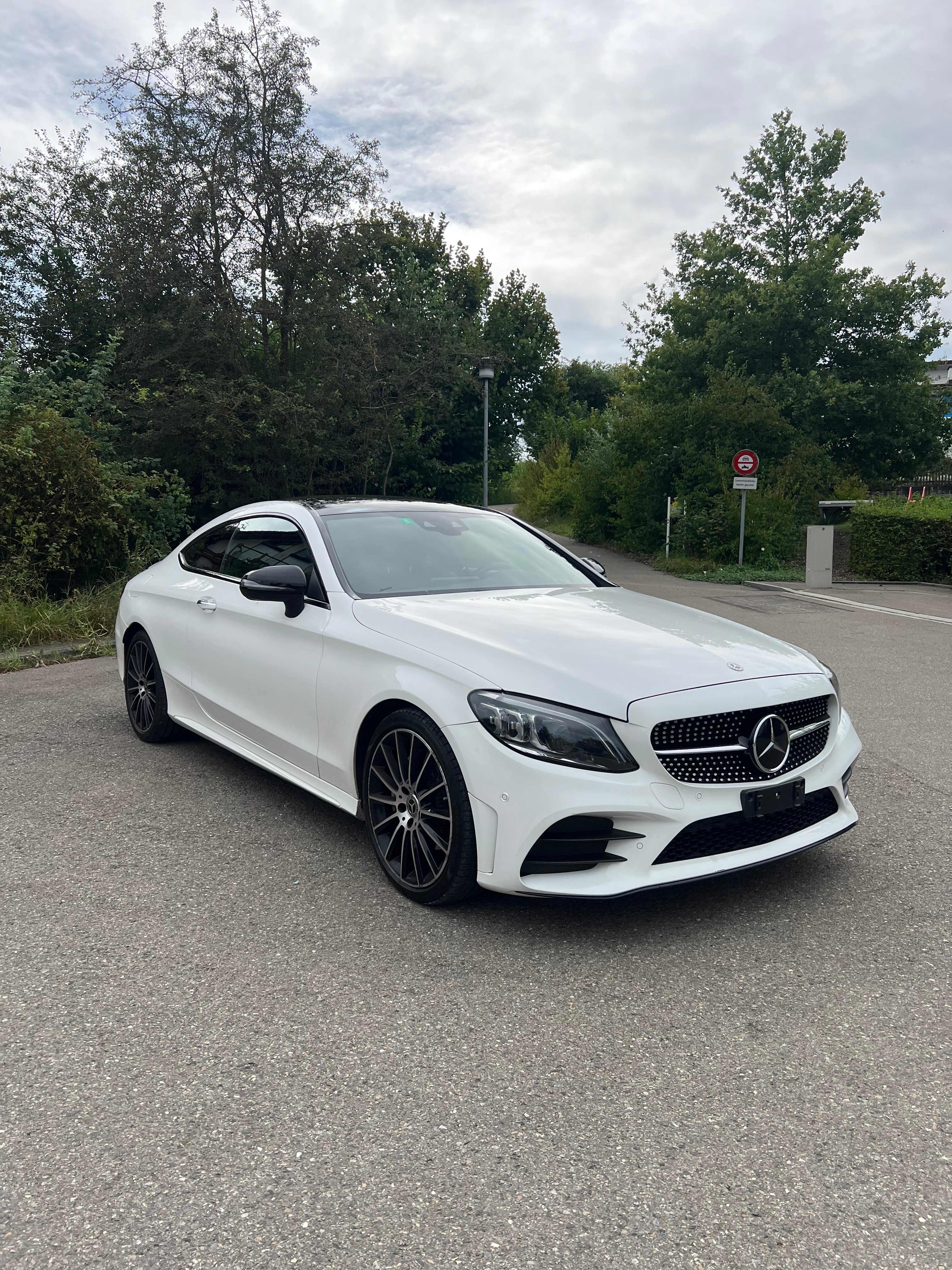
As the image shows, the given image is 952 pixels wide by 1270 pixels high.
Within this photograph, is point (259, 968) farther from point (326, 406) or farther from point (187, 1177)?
point (326, 406)

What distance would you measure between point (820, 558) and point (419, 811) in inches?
735

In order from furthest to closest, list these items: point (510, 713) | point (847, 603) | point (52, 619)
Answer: point (847, 603) < point (52, 619) < point (510, 713)

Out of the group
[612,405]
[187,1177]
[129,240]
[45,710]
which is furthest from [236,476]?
[187,1177]

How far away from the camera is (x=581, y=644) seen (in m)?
3.60

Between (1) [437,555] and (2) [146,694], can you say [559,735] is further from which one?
(2) [146,694]

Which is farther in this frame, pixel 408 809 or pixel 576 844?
pixel 408 809

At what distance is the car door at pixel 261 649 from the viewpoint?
423 centimetres

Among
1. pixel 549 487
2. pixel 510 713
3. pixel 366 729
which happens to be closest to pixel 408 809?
pixel 366 729

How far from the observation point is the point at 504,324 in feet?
136

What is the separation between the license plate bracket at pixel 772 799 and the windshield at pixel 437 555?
1.64 metres

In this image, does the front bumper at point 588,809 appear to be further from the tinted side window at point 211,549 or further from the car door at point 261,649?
the tinted side window at point 211,549

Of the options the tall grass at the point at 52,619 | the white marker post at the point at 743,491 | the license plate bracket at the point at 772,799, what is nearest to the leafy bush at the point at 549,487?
the white marker post at the point at 743,491

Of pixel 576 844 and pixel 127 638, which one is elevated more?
pixel 127 638

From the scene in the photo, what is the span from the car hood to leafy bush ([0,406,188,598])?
321 inches
